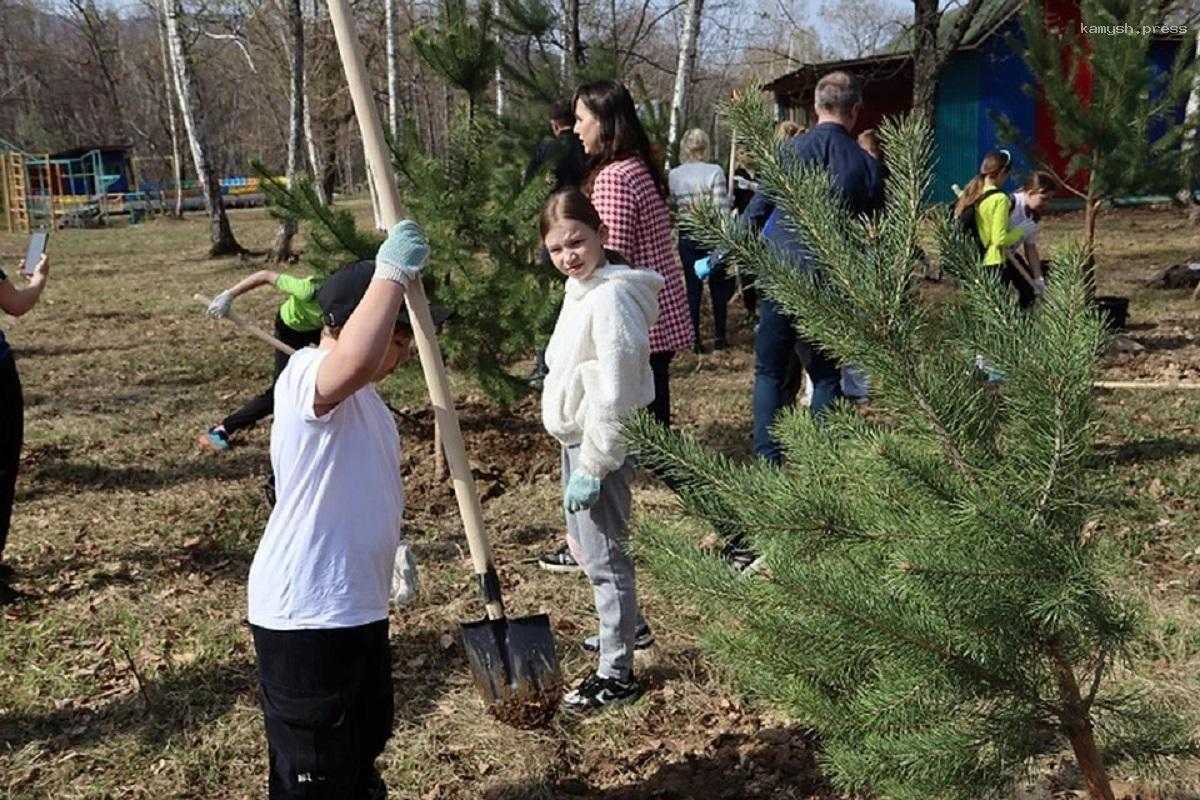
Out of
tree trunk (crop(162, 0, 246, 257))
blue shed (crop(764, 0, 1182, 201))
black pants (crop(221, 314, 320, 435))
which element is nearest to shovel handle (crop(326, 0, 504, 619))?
black pants (crop(221, 314, 320, 435))

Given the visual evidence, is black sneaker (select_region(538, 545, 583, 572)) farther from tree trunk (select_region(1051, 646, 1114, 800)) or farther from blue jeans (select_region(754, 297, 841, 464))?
tree trunk (select_region(1051, 646, 1114, 800))

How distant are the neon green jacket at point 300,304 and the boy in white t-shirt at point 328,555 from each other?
286 centimetres

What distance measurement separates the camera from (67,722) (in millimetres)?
3428

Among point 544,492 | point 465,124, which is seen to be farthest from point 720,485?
point 465,124

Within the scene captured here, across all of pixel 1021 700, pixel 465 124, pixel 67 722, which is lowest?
pixel 67 722

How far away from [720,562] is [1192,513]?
3729 mm

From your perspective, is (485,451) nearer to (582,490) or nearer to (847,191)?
(847,191)

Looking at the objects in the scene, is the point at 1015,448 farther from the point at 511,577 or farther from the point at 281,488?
the point at 511,577

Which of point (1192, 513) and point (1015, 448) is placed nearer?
point (1015, 448)

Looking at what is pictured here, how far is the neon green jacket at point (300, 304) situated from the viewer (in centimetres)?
506

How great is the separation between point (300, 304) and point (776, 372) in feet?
7.83

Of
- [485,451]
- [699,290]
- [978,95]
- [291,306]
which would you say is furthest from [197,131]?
[978,95]

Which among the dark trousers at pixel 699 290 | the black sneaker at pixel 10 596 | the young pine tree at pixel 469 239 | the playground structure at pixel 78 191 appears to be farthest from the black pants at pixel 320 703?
the playground structure at pixel 78 191

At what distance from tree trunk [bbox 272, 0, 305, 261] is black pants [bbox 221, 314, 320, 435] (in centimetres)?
993
